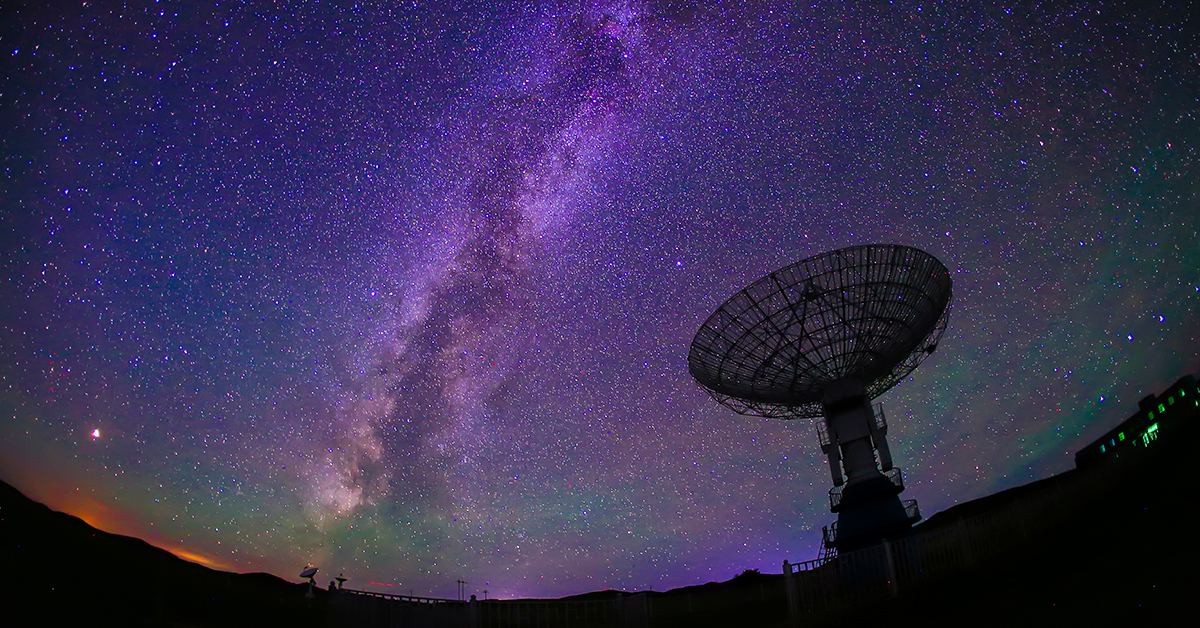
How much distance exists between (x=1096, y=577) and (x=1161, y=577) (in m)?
0.89

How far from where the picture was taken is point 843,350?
80.5 ft

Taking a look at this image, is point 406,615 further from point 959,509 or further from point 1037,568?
point 959,509

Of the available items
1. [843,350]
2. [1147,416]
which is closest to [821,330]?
[843,350]

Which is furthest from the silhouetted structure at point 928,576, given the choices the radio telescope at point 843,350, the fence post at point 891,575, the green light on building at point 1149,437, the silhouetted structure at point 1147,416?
the silhouetted structure at point 1147,416

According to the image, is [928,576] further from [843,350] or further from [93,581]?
[93,581]

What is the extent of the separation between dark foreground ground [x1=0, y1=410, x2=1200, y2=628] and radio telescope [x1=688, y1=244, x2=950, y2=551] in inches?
229

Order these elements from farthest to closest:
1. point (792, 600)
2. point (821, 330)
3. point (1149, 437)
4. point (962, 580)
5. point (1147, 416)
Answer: point (1147, 416) → point (1149, 437) → point (821, 330) → point (792, 600) → point (962, 580)

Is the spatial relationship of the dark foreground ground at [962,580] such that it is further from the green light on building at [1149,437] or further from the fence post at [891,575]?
the green light on building at [1149,437]

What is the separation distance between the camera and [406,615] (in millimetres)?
15664

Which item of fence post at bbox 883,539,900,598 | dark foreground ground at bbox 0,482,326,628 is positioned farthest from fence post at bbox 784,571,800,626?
dark foreground ground at bbox 0,482,326,628

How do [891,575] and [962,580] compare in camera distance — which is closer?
[962,580]

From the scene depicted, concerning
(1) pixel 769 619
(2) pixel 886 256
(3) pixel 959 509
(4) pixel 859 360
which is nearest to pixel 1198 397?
(3) pixel 959 509

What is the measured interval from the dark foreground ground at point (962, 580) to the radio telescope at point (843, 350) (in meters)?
5.83

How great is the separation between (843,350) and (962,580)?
12616mm
